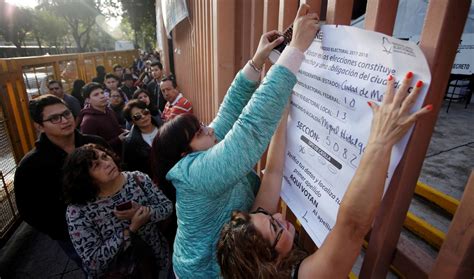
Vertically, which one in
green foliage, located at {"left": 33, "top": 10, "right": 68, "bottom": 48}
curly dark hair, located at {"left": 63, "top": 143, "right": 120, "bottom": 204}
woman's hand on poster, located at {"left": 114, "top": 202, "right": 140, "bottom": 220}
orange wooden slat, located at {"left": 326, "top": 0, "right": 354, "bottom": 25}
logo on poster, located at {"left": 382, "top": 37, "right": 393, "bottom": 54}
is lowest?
woman's hand on poster, located at {"left": 114, "top": 202, "right": 140, "bottom": 220}

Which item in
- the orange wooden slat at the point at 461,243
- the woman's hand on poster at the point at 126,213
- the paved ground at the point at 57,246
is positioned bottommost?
the paved ground at the point at 57,246

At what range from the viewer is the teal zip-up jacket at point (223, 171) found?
96 centimetres

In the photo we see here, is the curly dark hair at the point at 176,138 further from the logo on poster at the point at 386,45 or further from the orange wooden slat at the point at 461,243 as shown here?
the orange wooden slat at the point at 461,243

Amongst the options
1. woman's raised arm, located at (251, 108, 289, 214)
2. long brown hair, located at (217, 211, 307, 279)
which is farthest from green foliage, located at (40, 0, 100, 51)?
long brown hair, located at (217, 211, 307, 279)

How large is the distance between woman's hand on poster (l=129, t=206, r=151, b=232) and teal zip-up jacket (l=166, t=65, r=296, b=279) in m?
0.63

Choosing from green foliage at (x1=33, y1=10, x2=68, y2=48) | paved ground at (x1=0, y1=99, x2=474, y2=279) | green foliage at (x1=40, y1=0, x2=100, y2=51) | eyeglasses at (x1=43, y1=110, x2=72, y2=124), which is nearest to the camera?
eyeglasses at (x1=43, y1=110, x2=72, y2=124)

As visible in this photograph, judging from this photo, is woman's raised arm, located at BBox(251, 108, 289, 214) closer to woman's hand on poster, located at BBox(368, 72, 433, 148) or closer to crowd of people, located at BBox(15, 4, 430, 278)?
crowd of people, located at BBox(15, 4, 430, 278)

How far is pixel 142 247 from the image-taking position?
204 cm

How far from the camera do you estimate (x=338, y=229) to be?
810mm

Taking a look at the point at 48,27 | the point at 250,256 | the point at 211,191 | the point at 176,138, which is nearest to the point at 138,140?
the point at 176,138

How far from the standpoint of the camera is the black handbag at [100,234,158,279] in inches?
73.6

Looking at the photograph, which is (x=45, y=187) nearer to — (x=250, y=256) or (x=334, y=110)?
(x=250, y=256)

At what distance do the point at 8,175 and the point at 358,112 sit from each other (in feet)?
15.3

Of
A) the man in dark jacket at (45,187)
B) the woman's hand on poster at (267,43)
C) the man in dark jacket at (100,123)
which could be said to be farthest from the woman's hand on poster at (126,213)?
the man in dark jacket at (100,123)
